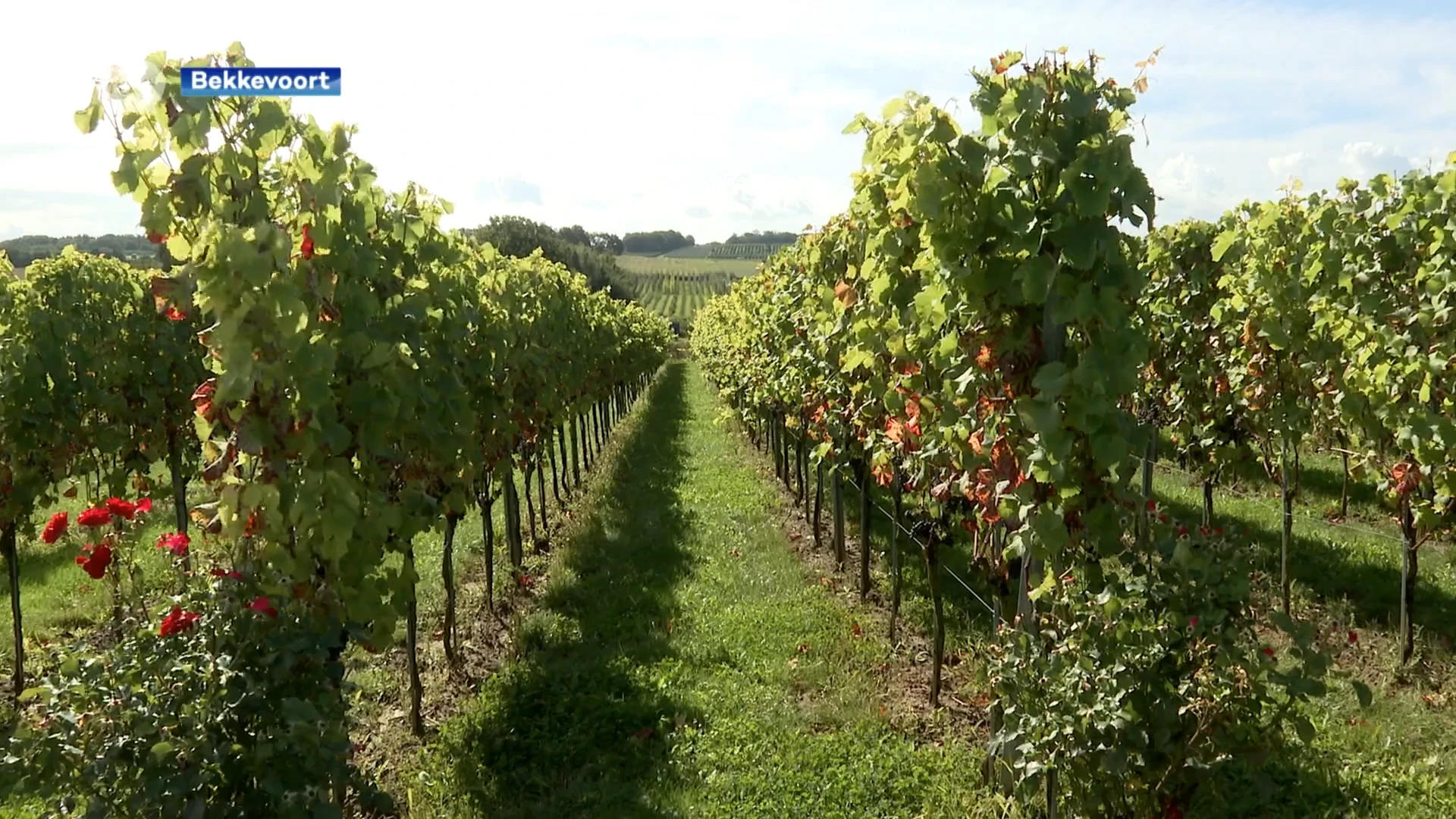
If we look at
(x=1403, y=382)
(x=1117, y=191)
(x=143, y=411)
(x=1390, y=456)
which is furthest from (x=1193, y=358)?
(x=143, y=411)

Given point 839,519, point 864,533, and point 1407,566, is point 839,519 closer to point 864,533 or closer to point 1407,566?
point 864,533

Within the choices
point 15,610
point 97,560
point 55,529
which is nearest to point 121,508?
point 97,560

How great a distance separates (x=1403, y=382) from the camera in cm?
591

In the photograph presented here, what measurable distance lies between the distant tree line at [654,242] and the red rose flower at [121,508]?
6221 inches

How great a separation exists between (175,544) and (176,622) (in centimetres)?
35

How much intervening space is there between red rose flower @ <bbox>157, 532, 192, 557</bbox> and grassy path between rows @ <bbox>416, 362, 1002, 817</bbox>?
94.3 inches

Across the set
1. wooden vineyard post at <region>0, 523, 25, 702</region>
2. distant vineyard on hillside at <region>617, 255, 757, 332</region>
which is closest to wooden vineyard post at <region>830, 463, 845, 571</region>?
wooden vineyard post at <region>0, 523, 25, 702</region>

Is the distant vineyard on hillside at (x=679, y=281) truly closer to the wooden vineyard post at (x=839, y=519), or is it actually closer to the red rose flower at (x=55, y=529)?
the wooden vineyard post at (x=839, y=519)

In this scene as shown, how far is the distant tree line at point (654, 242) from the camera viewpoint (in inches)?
6481

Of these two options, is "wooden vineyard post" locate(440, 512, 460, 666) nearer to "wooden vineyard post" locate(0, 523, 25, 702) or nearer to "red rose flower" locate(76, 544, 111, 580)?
"red rose flower" locate(76, 544, 111, 580)

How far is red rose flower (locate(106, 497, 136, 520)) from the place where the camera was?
356cm

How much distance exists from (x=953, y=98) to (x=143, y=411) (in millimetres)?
7875

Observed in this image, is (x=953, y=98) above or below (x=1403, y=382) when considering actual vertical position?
above

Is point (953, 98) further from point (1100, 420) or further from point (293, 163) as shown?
point (293, 163)
